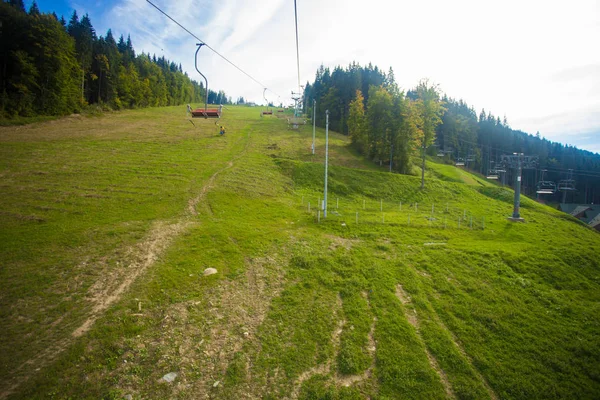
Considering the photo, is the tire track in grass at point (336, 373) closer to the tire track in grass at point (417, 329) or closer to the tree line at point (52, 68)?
the tire track in grass at point (417, 329)

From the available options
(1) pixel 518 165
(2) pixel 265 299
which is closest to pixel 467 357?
(2) pixel 265 299

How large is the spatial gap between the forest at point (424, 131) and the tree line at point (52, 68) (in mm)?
60365

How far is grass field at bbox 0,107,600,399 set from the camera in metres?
9.39

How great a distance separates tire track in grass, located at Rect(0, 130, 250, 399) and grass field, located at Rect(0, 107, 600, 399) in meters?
0.08

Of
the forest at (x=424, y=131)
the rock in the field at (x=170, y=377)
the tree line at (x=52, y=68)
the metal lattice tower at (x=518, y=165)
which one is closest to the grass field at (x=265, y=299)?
the rock in the field at (x=170, y=377)

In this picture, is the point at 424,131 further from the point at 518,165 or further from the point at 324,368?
the point at 324,368

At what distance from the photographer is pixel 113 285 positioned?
1346 cm

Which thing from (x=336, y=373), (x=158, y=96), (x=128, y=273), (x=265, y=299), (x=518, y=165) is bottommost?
(x=336, y=373)

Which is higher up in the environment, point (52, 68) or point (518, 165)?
point (52, 68)

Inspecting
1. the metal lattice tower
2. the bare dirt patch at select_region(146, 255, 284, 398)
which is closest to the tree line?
the bare dirt patch at select_region(146, 255, 284, 398)

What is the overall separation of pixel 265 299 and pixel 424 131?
4642 centimetres

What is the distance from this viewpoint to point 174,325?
11266 mm

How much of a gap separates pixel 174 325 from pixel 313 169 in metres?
37.3

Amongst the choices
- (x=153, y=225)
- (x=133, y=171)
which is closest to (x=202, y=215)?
(x=153, y=225)
